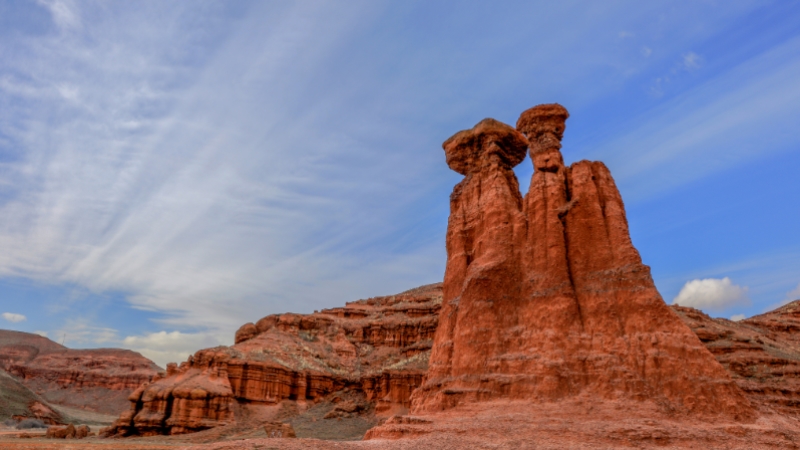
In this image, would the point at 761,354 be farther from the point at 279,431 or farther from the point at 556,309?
the point at 279,431

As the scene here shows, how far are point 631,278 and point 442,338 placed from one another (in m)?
10.5

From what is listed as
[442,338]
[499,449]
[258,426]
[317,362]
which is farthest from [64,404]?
[499,449]

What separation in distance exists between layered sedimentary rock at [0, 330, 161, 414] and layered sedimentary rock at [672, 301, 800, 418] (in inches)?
4551

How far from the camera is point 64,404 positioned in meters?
113

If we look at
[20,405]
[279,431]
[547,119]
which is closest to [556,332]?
[547,119]

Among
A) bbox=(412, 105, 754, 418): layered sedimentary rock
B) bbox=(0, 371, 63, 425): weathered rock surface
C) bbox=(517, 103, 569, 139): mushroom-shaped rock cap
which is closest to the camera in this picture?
bbox=(412, 105, 754, 418): layered sedimentary rock

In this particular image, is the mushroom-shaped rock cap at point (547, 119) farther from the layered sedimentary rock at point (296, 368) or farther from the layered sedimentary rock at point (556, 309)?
the layered sedimentary rock at point (296, 368)

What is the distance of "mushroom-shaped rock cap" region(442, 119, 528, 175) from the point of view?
31.4 m

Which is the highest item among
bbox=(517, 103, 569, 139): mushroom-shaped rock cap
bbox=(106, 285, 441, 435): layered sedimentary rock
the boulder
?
bbox=(517, 103, 569, 139): mushroom-shaped rock cap

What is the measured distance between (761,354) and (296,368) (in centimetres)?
5037

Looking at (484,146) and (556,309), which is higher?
(484,146)

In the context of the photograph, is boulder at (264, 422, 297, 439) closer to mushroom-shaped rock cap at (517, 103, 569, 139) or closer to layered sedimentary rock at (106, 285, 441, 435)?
layered sedimentary rock at (106, 285, 441, 435)

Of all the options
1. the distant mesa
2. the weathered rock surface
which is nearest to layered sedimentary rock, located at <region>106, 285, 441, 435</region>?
the distant mesa

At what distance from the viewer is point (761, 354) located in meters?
51.7
